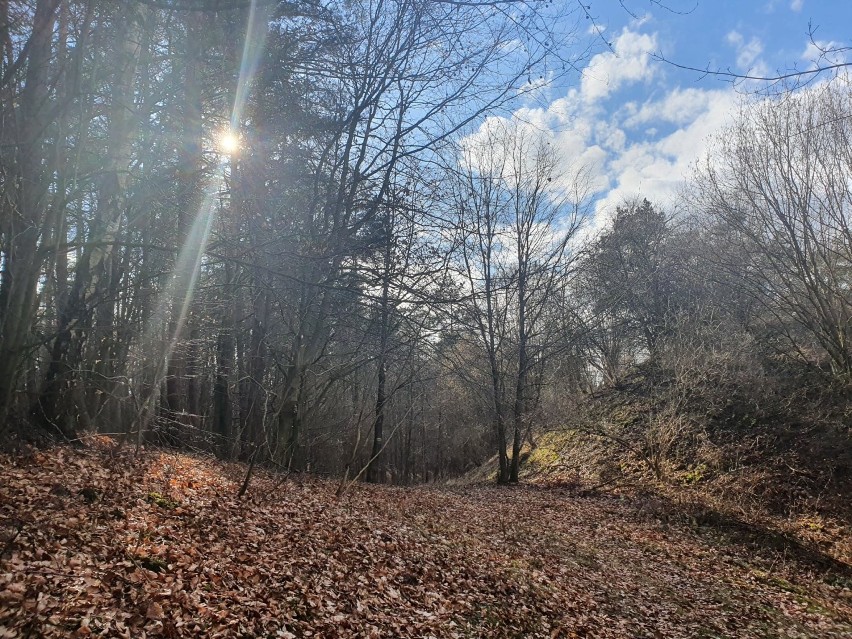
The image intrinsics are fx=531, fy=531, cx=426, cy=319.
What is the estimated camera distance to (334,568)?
17.7 feet

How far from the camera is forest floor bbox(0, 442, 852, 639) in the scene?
3699 millimetres

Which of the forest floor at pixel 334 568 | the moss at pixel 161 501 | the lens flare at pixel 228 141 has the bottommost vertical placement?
the forest floor at pixel 334 568

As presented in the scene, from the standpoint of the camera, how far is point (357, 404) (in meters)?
20.5

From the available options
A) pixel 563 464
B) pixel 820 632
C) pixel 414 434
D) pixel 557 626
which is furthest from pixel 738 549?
pixel 414 434

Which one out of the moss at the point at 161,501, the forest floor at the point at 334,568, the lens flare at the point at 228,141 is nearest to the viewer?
the forest floor at the point at 334,568

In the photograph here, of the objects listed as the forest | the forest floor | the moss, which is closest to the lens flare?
the forest

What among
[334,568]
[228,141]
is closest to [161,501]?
[334,568]

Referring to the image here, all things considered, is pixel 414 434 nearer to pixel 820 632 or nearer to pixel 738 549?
pixel 738 549

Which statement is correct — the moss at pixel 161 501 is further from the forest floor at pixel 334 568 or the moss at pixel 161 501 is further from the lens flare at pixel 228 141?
the lens flare at pixel 228 141

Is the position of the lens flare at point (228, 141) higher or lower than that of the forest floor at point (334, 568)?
higher

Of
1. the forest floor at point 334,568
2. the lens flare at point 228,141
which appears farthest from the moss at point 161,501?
the lens flare at point 228,141

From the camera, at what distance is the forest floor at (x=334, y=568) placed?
146 inches

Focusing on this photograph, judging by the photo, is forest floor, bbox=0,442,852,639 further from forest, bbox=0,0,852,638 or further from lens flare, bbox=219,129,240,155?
lens flare, bbox=219,129,240,155

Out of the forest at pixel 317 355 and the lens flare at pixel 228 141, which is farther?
the lens flare at pixel 228 141
